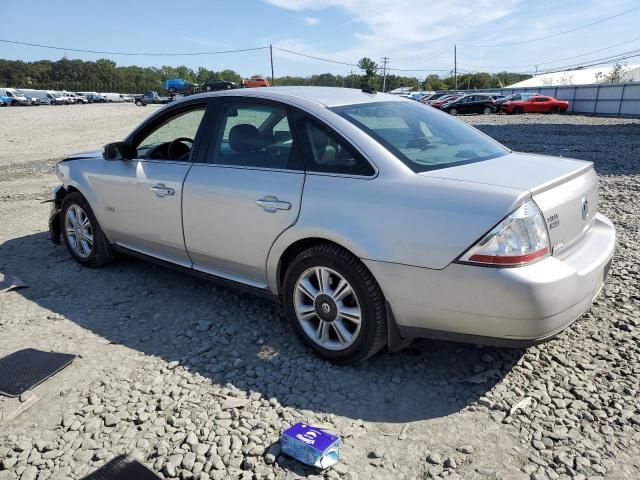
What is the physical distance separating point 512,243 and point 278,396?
1.53 meters

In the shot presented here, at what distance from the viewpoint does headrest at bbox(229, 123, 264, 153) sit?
3.60 meters

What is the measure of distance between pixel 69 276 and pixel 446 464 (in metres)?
3.96

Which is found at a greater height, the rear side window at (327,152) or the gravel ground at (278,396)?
the rear side window at (327,152)

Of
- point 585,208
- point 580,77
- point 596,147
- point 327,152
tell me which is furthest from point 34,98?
point 580,77

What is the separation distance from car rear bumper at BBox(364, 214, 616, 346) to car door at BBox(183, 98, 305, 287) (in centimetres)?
81

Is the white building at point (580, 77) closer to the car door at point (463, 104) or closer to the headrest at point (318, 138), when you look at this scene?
the car door at point (463, 104)

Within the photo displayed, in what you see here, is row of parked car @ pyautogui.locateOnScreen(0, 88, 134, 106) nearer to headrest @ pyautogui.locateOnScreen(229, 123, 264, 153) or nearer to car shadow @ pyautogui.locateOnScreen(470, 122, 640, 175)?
car shadow @ pyautogui.locateOnScreen(470, 122, 640, 175)

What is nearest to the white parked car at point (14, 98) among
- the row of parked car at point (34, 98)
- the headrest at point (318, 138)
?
the row of parked car at point (34, 98)

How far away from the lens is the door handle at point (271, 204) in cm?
321

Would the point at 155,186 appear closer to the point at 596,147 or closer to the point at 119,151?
the point at 119,151

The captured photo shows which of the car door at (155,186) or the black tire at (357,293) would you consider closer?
the black tire at (357,293)

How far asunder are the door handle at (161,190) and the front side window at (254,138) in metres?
0.42

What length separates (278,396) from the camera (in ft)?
9.63

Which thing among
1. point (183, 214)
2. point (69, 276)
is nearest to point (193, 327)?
point (183, 214)
